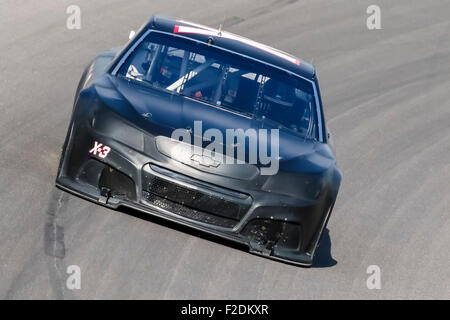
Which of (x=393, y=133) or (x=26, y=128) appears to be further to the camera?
(x=393, y=133)

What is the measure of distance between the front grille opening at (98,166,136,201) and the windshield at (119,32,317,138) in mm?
1132

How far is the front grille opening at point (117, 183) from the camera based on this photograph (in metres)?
7.76

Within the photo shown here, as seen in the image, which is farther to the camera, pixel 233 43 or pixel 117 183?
pixel 233 43

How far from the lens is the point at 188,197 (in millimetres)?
7699

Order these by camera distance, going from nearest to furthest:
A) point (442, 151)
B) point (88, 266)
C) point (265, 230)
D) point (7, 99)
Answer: point (88, 266), point (265, 230), point (7, 99), point (442, 151)

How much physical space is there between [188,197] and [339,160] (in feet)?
14.4

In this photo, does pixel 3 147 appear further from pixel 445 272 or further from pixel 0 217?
pixel 445 272

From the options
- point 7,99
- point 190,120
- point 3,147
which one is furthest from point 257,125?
point 7,99

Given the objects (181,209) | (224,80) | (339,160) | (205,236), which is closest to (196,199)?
(181,209)

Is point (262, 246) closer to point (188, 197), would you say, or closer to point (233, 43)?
point (188, 197)

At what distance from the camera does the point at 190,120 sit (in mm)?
7961

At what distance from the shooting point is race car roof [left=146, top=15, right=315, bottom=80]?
9164mm

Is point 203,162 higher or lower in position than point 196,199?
higher

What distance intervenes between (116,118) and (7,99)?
11.8ft
